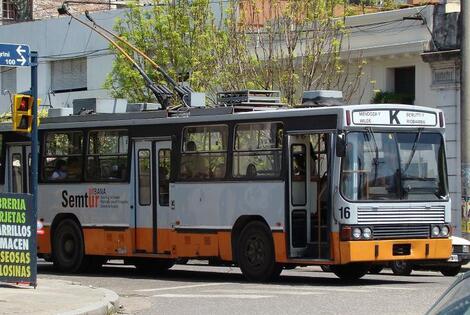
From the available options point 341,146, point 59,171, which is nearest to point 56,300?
point 341,146

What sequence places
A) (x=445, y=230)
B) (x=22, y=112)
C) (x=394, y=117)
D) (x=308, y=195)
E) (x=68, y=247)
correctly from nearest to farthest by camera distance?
(x=22, y=112) < (x=394, y=117) < (x=308, y=195) < (x=445, y=230) < (x=68, y=247)

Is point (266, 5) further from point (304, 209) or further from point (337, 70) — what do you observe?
point (304, 209)

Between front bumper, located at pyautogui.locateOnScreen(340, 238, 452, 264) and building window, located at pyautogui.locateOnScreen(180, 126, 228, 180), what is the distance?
10.4 feet

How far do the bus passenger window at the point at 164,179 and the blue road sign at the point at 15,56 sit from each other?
481cm

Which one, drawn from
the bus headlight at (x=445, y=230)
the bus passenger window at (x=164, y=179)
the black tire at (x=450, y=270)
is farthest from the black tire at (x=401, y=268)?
the bus passenger window at (x=164, y=179)

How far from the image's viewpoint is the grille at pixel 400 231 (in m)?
17.9

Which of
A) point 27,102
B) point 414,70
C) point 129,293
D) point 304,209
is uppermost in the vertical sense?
point 414,70

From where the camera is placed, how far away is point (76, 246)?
22.2 metres

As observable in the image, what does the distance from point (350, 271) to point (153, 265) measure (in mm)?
5268

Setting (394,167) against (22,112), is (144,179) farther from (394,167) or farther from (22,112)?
(394,167)

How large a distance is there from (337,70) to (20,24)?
18.4 m

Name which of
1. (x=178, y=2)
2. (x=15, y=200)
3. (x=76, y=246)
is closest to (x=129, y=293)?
(x=15, y=200)

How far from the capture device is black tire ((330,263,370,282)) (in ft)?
63.5

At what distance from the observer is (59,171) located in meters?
22.7
